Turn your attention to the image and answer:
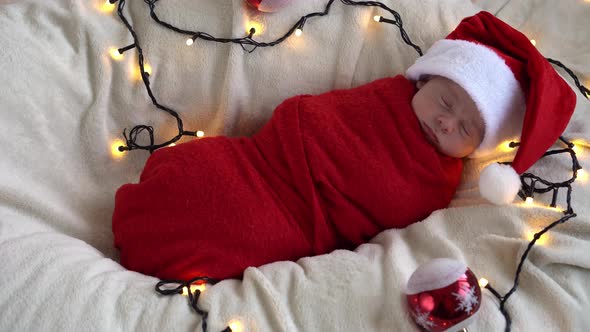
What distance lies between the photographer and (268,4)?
108cm

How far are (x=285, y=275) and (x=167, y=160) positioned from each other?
0.31 meters

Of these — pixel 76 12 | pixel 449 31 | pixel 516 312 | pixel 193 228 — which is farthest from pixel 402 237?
pixel 76 12

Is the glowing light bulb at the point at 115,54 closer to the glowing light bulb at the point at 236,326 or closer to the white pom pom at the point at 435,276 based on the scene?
the glowing light bulb at the point at 236,326

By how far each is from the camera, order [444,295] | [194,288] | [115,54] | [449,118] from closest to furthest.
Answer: [444,295], [194,288], [449,118], [115,54]

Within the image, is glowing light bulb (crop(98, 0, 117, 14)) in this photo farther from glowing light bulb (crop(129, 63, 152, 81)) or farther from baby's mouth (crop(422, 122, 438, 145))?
baby's mouth (crop(422, 122, 438, 145))

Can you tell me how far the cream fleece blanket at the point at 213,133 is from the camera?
31.3 inches

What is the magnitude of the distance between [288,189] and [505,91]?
0.42 meters

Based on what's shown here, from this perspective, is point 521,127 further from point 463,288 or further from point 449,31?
point 463,288

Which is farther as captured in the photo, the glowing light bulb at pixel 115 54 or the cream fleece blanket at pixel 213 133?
the glowing light bulb at pixel 115 54

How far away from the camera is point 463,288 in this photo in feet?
2.30

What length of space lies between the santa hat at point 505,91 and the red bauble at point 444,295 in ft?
0.74

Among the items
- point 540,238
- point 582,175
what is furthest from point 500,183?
point 582,175

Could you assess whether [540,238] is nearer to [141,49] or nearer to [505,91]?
[505,91]

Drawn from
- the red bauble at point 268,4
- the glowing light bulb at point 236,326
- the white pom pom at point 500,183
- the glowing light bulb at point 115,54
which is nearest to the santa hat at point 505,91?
the white pom pom at point 500,183
